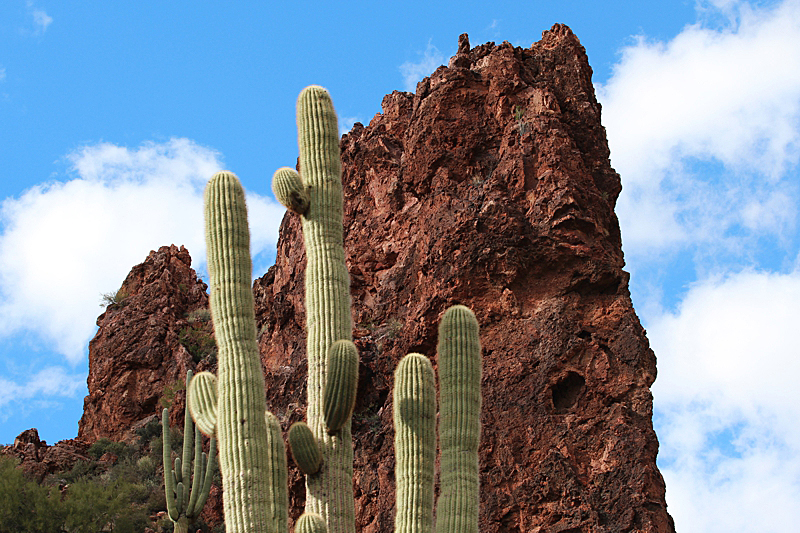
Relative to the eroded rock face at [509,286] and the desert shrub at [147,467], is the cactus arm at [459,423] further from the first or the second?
the desert shrub at [147,467]

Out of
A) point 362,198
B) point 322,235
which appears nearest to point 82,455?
point 362,198

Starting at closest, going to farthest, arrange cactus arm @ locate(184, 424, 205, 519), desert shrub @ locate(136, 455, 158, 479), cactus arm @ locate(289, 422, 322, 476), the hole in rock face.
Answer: cactus arm @ locate(289, 422, 322, 476), the hole in rock face, cactus arm @ locate(184, 424, 205, 519), desert shrub @ locate(136, 455, 158, 479)

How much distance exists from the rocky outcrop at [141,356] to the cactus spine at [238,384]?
40.7 ft

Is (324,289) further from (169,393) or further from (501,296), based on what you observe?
(169,393)

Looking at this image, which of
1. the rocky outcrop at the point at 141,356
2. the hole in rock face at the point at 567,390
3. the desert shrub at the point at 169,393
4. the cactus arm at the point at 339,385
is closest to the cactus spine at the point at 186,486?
the rocky outcrop at the point at 141,356

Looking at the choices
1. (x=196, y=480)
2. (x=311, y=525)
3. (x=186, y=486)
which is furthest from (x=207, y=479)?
(x=311, y=525)

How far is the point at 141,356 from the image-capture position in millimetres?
24781

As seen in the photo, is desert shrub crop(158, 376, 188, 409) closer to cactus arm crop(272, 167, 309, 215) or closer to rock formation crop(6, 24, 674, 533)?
rock formation crop(6, 24, 674, 533)

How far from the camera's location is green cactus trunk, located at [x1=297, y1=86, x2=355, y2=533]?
10539 mm

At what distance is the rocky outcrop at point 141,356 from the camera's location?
2419cm

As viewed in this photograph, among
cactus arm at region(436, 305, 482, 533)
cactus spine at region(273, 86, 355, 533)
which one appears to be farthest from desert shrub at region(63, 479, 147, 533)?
cactus arm at region(436, 305, 482, 533)

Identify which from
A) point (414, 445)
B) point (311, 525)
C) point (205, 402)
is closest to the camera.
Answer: point (311, 525)

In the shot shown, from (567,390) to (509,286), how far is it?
209 centimetres

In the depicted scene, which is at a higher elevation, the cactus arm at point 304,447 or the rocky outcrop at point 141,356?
the rocky outcrop at point 141,356
